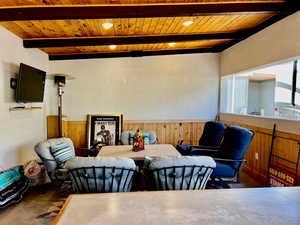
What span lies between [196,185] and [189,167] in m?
0.23

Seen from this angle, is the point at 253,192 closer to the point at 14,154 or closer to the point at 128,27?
the point at 128,27

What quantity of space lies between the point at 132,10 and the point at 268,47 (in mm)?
2465

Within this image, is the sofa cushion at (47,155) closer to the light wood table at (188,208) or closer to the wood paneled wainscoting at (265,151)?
the light wood table at (188,208)

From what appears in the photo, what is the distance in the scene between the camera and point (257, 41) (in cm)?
383

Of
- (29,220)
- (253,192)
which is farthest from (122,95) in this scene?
(253,192)

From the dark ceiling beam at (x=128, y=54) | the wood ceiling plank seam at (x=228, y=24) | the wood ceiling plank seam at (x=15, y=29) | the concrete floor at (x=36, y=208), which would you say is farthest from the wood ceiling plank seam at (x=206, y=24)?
the concrete floor at (x=36, y=208)

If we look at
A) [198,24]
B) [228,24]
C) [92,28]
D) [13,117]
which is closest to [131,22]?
[92,28]

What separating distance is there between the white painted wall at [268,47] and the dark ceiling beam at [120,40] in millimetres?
359

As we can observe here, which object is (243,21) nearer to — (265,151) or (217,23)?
(217,23)

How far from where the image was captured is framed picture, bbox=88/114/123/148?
16.7 feet

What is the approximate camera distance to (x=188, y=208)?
1.11 metres

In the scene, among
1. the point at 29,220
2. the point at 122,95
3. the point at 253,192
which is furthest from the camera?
the point at 122,95

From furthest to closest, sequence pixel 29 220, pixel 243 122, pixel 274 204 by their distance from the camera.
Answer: pixel 243 122, pixel 29 220, pixel 274 204

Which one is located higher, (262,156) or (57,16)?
(57,16)
